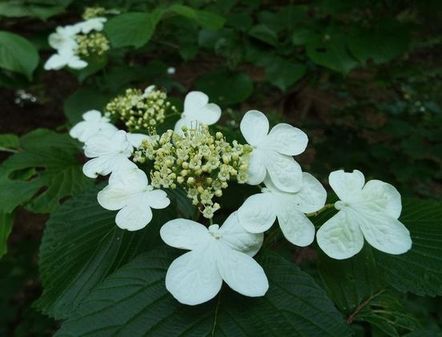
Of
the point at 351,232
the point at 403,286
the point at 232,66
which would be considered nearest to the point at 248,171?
the point at 351,232

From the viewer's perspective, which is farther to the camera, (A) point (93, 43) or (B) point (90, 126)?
(A) point (93, 43)

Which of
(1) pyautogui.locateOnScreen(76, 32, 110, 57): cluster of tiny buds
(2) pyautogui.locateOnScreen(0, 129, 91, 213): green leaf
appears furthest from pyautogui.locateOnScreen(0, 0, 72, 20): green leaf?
(2) pyautogui.locateOnScreen(0, 129, 91, 213): green leaf

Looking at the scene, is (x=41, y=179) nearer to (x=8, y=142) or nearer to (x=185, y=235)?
(x=8, y=142)

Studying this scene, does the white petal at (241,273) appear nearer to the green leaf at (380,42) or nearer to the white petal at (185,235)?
the white petal at (185,235)

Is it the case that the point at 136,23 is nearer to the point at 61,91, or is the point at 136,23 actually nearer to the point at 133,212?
the point at 133,212

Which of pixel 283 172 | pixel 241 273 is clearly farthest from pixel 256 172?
pixel 241 273

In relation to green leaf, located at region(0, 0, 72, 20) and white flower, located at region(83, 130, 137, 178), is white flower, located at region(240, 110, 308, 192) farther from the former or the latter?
green leaf, located at region(0, 0, 72, 20)
